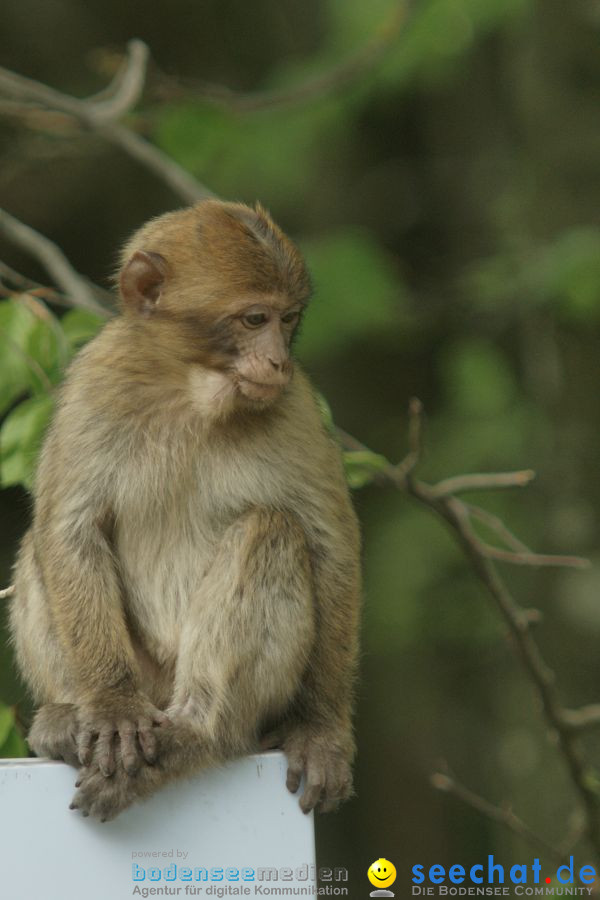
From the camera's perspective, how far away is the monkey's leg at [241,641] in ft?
15.3

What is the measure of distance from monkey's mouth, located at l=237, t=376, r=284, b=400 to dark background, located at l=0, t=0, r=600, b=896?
372 centimetres

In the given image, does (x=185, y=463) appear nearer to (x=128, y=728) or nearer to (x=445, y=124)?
(x=128, y=728)

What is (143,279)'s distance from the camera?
509cm

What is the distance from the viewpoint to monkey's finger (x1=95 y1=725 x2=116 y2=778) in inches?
173

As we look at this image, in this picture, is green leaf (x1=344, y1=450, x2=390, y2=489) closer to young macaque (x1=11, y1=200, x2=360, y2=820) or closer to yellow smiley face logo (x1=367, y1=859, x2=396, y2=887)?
young macaque (x1=11, y1=200, x2=360, y2=820)

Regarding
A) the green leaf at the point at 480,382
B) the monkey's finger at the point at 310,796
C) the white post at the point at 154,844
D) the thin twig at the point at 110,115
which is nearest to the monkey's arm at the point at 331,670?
the monkey's finger at the point at 310,796

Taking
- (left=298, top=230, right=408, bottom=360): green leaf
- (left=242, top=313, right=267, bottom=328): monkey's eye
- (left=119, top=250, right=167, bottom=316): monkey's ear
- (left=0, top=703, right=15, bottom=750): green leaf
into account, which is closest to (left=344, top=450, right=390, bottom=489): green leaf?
(left=242, top=313, right=267, bottom=328): monkey's eye

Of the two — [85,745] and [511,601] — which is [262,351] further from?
[511,601]

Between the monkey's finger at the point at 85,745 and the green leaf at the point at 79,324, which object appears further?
the green leaf at the point at 79,324

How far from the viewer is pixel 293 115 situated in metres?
10.6

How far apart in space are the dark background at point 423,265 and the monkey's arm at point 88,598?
11.8ft

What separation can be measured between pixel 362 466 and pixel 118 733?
6.21 ft

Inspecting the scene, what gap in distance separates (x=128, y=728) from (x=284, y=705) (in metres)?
0.73

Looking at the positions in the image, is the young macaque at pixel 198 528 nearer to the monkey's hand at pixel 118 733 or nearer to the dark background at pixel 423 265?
the monkey's hand at pixel 118 733
